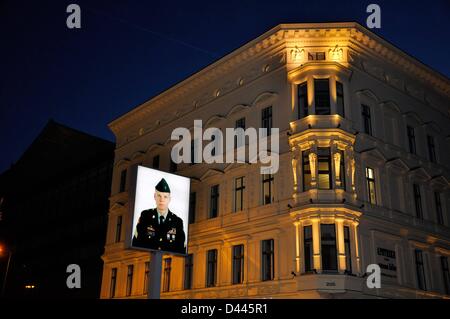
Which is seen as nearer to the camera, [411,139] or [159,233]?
[159,233]

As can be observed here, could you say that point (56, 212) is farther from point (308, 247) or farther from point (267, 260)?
point (308, 247)

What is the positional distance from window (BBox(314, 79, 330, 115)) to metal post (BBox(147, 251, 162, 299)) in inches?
455

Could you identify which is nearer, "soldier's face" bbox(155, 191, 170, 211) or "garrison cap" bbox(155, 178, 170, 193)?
Result: "soldier's face" bbox(155, 191, 170, 211)

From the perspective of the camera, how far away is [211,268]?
2759 centimetres

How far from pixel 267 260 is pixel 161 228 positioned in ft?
20.3

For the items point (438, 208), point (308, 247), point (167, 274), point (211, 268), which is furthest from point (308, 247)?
point (167, 274)

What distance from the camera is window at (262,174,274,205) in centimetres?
2528

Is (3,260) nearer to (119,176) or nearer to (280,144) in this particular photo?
(119,176)

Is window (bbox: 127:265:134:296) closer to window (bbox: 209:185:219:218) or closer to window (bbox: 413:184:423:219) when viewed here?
window (bbox: 209:185:219:218)

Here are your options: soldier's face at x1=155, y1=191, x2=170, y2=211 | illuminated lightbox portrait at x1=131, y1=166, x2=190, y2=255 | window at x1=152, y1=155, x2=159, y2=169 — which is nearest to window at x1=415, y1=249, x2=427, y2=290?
illuminated lightbox portrait at x1=131, y1=166, x2=190, y2=255

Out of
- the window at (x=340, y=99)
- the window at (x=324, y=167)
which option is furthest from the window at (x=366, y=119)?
the window at (x=324, y=167)

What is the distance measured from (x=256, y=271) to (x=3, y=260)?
42.4 m

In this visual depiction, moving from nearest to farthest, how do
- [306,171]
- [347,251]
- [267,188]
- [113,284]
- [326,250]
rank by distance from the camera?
[326,250]
[347,251]
[306,171]
[267,188]
[113,284]

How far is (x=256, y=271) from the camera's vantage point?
24641 mm
